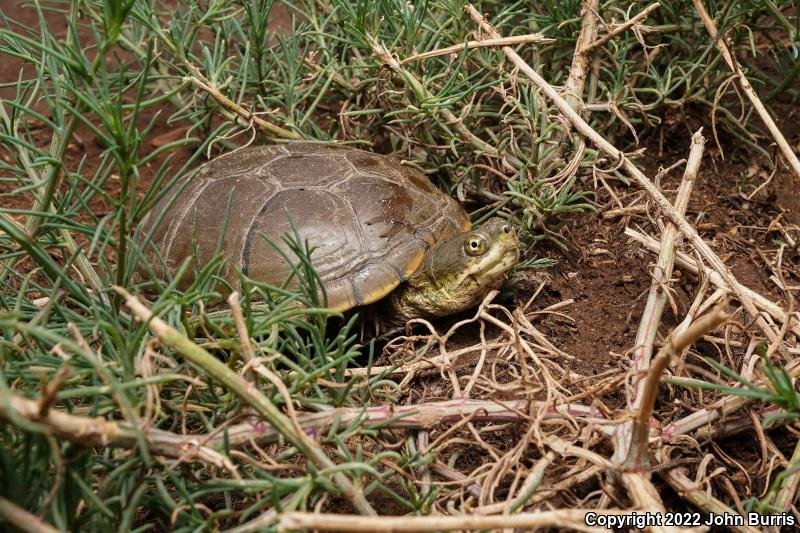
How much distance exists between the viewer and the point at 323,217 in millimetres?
3012

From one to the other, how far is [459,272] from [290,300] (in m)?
1.21

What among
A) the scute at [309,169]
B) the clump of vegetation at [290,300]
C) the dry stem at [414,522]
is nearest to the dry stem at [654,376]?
the clump of vegetation at [290,300]

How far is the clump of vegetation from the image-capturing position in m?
1.56

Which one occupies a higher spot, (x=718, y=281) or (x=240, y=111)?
(x=240, y=111)

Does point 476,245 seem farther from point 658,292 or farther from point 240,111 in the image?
point 240,111

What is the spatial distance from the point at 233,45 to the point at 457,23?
1.74 metres

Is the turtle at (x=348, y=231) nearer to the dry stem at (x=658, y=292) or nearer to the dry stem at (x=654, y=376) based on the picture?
the dry stem at (x=658, y=292)

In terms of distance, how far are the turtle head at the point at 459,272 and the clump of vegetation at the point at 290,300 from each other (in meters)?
0.16

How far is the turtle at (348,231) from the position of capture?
2930 millimetres

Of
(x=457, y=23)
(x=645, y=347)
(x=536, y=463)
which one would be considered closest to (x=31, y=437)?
(x=536, y=463)

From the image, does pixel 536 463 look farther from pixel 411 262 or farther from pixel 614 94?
pixel 614 94

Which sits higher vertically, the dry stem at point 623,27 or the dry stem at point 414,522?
the dry stem at point 623,27

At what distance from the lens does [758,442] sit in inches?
83.2

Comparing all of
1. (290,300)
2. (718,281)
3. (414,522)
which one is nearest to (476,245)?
(718,281)
